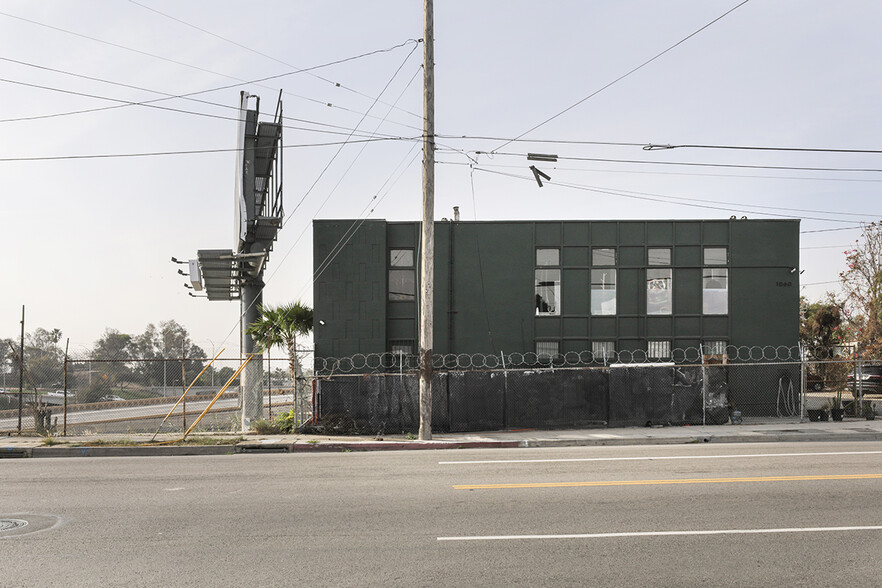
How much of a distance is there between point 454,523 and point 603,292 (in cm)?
1573

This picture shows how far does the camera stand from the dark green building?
22719 millimetres

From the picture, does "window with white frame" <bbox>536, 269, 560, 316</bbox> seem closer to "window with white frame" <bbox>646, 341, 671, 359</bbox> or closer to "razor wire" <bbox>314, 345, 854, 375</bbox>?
"razor wire" <bbox>314, 345, 854, 375</bbox>

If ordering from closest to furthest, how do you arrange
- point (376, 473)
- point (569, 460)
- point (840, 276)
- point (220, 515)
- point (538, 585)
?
1. point (538, 585)
2. point (220, 515)
3. point (376, 473)
4. point (569, 460)
5. point (840, 276)

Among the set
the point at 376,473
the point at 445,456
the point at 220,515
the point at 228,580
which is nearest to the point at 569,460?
the point at 445,456

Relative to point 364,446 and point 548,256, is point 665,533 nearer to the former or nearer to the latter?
point 364,446

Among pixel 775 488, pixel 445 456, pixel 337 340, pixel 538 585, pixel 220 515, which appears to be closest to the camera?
pixel 538 585

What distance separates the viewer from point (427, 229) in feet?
56.6

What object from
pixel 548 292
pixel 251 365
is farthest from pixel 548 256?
pixel 251 365

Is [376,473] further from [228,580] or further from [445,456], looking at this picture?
[228,580]

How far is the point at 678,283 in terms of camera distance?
23031 mm

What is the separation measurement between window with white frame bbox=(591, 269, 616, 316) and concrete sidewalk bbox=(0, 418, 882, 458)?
5400 mm

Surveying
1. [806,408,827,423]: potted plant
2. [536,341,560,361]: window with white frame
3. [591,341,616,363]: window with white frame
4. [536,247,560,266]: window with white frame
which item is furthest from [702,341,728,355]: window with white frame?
[536,247,560,266]: window with white frame

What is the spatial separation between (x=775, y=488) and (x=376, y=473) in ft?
20.4

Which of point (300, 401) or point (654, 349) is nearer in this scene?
point (300, 401)
